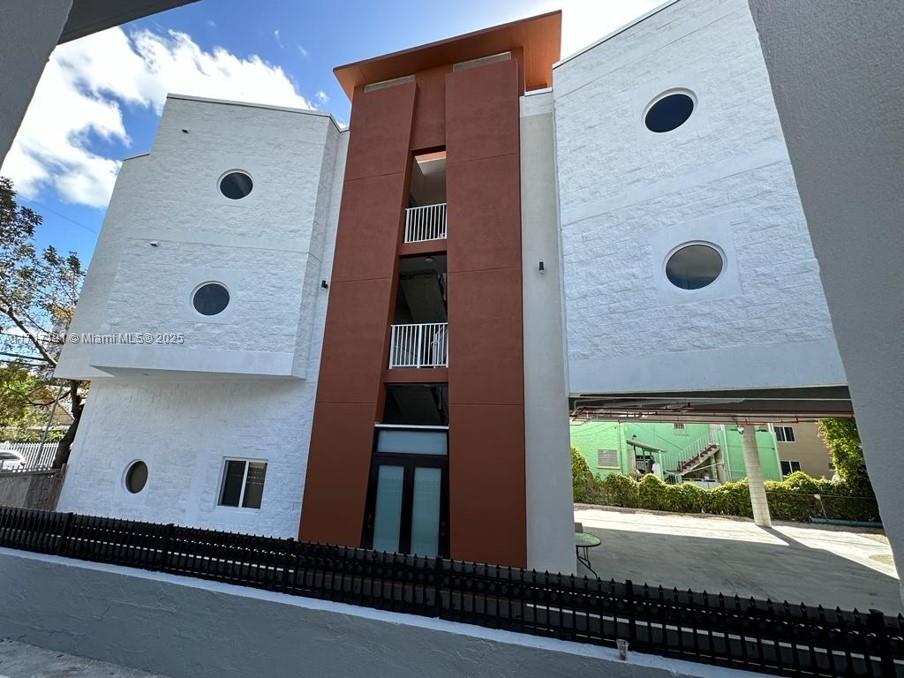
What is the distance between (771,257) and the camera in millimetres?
5613

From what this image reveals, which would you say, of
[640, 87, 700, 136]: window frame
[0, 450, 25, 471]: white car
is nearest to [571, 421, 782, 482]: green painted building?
[640, 87, 700, 136]: window frame

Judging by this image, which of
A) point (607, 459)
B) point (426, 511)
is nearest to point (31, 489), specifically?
point (426, 511)

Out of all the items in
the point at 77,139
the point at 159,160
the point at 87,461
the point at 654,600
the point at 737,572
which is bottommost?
the point at 737,572

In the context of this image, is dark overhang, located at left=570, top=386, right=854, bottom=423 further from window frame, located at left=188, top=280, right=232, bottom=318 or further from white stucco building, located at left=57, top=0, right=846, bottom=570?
window frame, located at left=188, top=280, right=232, bottom=318

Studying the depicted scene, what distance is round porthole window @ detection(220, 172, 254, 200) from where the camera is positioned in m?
9.56

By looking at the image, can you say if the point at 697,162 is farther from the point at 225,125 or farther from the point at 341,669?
the point at 225,125

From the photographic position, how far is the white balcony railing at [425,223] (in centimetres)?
910

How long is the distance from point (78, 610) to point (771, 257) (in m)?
10.4

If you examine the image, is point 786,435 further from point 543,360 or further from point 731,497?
point 543,360

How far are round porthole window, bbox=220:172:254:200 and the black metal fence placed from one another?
7317mm

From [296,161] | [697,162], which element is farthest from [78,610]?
[697,162]

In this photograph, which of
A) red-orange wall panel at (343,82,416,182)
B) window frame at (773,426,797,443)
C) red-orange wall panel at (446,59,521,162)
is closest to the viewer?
red-orange wall panel at (446,59,521,162)

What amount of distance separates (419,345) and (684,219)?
17.5ft

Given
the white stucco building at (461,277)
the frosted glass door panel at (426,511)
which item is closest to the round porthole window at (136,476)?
the white stucco building at (461,277)
